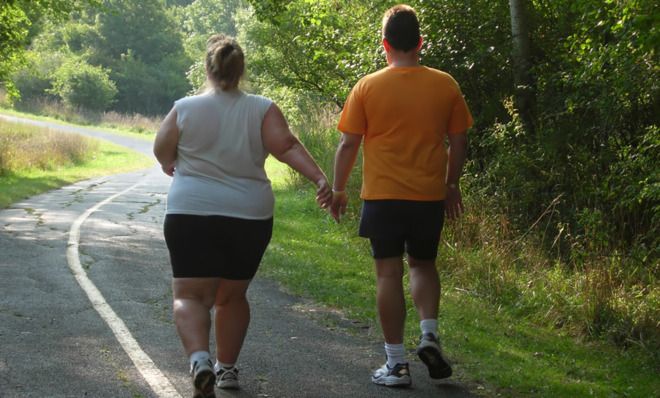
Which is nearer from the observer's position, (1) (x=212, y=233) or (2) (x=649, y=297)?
(1) (x=212, y=233)

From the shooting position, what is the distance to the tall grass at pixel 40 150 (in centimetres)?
3014

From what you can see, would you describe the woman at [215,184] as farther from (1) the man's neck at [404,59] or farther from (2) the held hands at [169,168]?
(1) the man's neck at [404,59]

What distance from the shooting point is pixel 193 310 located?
5535 millimetres

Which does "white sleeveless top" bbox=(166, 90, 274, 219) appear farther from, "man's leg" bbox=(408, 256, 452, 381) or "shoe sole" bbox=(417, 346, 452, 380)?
"shoe sole" bbox=(417, 346, 452, 380)

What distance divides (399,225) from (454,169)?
582 millimetres

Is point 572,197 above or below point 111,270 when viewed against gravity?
above

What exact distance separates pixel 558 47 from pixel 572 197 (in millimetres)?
2305

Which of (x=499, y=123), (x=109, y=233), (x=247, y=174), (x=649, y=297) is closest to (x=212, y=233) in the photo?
(x=247, y=174)

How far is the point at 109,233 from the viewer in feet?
49.8

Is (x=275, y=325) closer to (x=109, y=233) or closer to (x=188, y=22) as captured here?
(x=109, y=233)

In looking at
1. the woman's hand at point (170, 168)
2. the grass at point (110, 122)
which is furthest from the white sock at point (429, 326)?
the grass at point (110, 122)

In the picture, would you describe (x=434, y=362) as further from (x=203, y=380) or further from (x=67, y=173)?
(x=67, y=173)

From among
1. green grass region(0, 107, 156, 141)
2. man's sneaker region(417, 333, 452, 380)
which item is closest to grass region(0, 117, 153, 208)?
man's sneaker region(417, 333, 452, 380)

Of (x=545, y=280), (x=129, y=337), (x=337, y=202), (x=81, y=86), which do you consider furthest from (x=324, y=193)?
(x=81, y=86)
